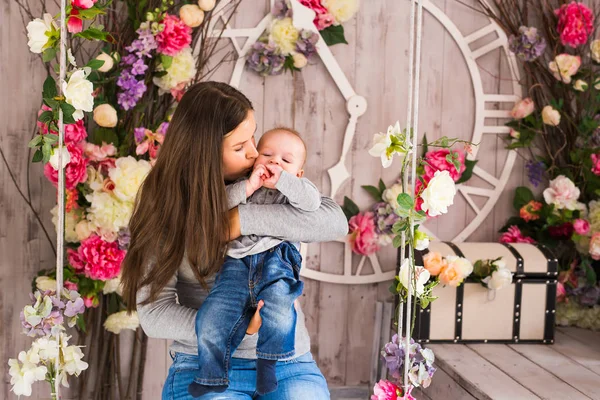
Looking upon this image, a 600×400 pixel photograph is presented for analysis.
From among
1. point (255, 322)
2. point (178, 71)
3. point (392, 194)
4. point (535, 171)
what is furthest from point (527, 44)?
point (255, 322)

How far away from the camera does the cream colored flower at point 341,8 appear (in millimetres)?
2631

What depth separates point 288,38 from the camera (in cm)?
260

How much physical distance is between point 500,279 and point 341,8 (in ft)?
3.75

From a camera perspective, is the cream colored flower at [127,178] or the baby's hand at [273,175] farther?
the cream colored flower at [127,178]

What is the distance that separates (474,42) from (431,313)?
108 cm

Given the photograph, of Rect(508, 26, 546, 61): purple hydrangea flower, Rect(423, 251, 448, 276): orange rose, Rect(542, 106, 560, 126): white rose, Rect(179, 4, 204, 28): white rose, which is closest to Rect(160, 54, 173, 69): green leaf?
Rect(179, 4, 204, 28): white rose

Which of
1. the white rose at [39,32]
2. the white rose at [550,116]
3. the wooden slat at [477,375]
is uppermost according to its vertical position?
the white rose at [39,32]

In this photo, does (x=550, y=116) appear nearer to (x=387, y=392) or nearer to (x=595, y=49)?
(x=595, y=49)

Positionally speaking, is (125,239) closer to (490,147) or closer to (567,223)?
(490,147)

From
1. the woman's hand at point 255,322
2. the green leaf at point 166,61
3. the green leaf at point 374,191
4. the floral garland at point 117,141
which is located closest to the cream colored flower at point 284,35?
the floral garland at point 117,141

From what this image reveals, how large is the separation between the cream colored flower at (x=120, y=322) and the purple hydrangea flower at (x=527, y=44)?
1749 mm

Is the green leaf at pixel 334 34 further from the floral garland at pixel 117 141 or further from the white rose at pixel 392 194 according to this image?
the white rose at pixel 392 194

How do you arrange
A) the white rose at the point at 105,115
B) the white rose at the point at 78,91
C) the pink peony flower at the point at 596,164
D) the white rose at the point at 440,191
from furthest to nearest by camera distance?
the pink peony flower at the point at 596,164
the white rose at the point at 105,115
the white rose at the point at 78,91
the white rose at the point at 440,191

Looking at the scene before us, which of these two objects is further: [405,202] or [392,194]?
[392,194]
